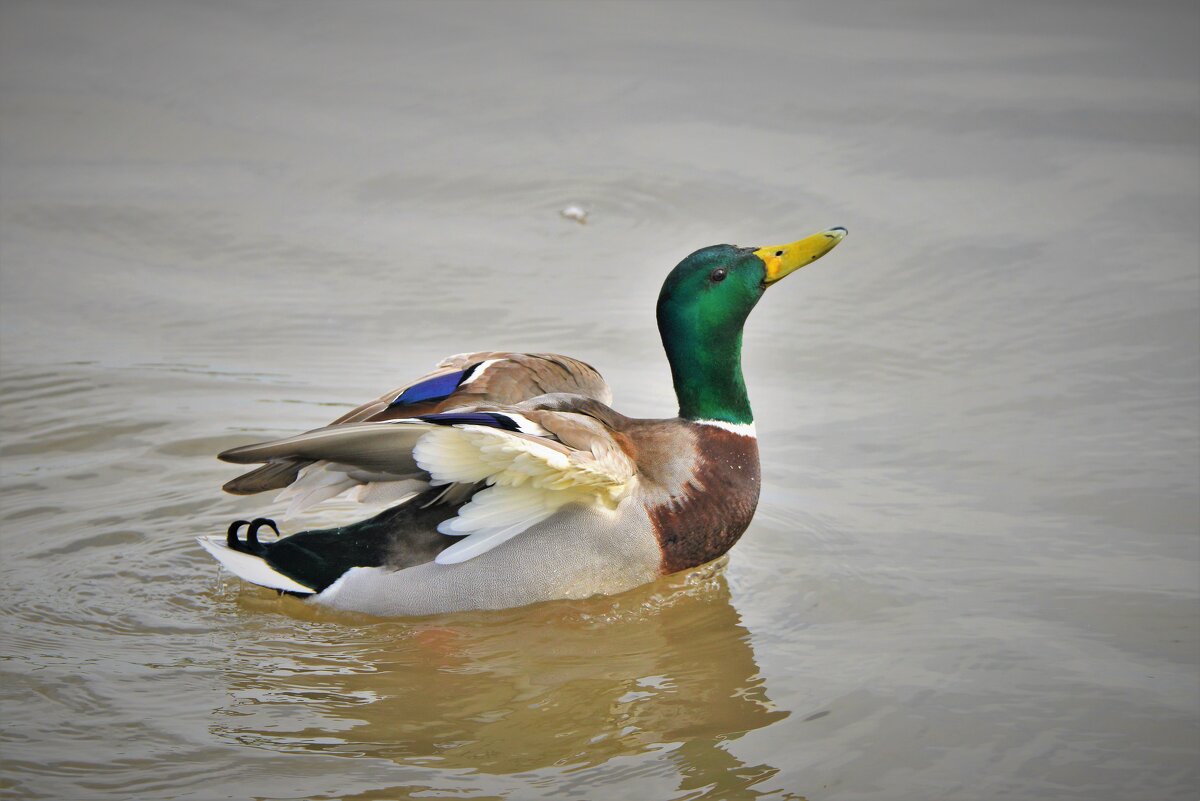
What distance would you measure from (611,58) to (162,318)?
12.1 ft

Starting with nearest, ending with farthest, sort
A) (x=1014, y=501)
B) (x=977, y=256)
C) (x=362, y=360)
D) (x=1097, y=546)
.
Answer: (x=1097, y=546) < (x=1014, y=501) < (x=362, y=360) < (x=977, y=256)

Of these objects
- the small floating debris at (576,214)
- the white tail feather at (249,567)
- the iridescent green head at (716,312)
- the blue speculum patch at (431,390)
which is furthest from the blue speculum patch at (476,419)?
the small floating debris at (576,214)

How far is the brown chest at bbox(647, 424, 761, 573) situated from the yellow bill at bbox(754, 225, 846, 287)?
60 cm

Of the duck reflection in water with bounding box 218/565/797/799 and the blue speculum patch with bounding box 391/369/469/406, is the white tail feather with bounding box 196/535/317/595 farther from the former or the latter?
the blue speculum patch with bounding box 391/369/469/406

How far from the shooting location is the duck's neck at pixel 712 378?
5.02 meters

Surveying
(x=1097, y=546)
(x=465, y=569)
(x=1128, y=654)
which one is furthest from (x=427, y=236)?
(x=1128, y=654)

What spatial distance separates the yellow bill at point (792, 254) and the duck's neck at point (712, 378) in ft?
0.83

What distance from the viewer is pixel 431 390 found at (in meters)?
4.84

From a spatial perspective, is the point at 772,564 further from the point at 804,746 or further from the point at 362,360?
the point at 362,360

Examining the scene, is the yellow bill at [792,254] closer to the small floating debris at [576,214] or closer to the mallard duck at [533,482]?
the mallard duck at [533,482]

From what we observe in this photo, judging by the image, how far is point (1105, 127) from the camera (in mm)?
8312

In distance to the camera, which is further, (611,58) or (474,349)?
(611,58)

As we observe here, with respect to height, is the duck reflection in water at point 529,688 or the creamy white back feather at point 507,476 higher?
the creamy white back feather at point 507,476

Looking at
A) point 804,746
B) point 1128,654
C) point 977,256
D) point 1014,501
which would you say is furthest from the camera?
point 977,256
